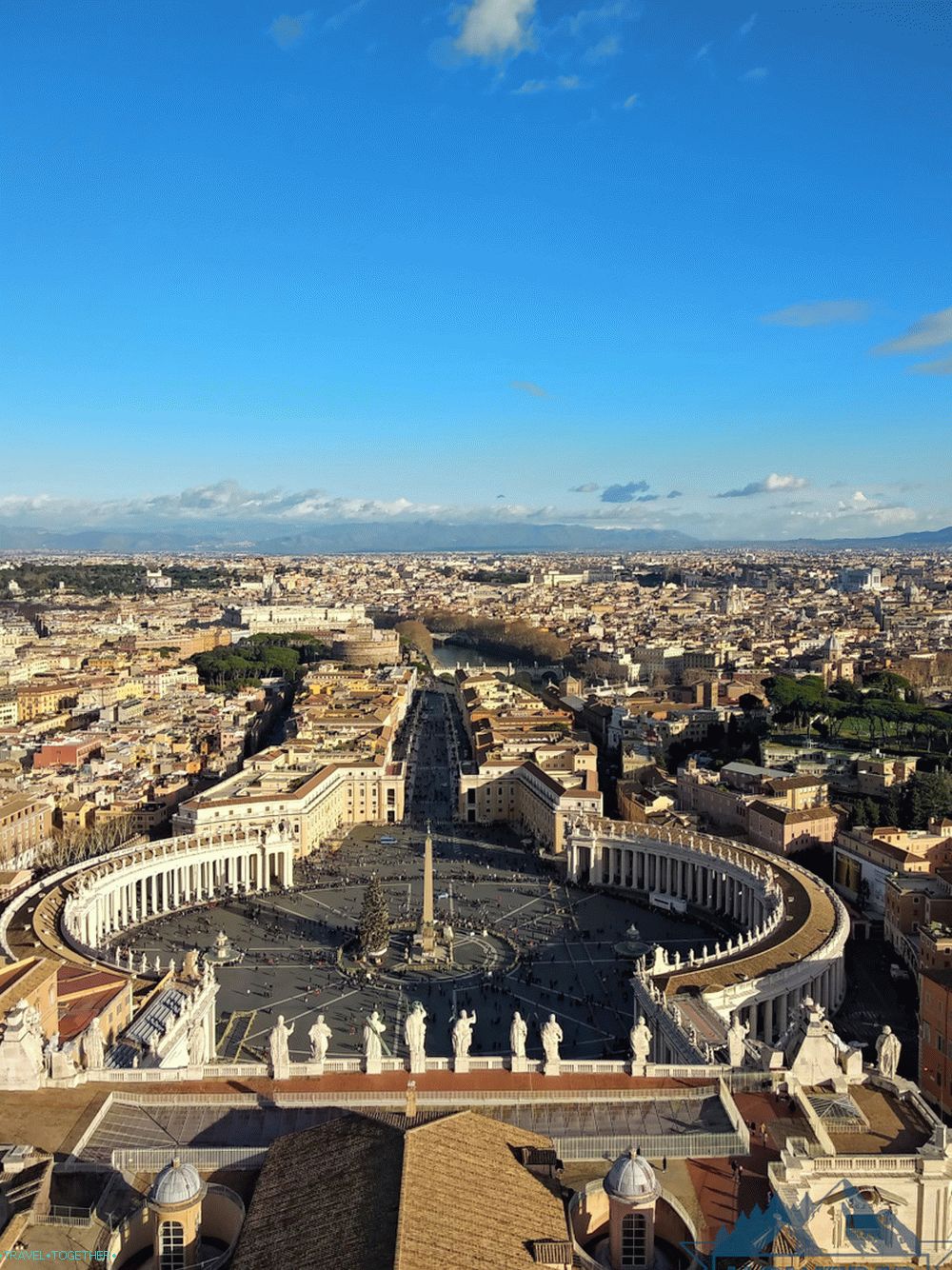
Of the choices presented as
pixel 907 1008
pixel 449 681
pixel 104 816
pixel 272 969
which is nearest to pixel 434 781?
pixel 104 816

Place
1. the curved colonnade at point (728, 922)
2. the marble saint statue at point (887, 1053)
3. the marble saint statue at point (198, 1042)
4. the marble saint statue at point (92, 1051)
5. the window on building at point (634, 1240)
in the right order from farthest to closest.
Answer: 1. the curved colonnade at point (728, 922)
2. the marble saint statue at point (198, 1042)
3. the marble saint statue at point (887, 1053)
4. the marble saint statue at point (92, 1051)
5. the window on building at point (634, 1240)

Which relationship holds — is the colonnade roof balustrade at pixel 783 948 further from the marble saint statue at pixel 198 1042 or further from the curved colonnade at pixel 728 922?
the marble saint statue at pixel 198 1042

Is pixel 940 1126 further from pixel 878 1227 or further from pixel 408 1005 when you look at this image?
pixel 408 1005

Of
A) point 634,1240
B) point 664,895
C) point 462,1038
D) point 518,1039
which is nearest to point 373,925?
point 664,895

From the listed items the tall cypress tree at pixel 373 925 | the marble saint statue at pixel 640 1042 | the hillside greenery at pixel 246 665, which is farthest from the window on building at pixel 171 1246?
the hillside greenery at pixel 246 665

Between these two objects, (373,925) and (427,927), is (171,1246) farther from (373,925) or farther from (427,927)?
(427,927)
